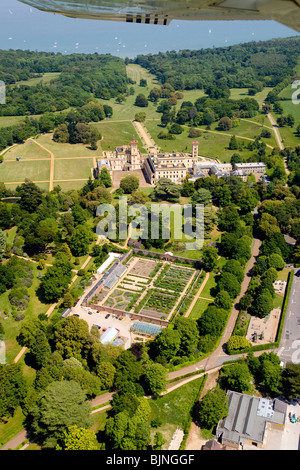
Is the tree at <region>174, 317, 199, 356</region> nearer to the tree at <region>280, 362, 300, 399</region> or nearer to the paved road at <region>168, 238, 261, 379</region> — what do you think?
the paved road at <region>168, 238, 261, 379</region>

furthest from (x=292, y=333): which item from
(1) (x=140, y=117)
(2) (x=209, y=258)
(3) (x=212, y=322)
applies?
(1) (x=140, y=117)

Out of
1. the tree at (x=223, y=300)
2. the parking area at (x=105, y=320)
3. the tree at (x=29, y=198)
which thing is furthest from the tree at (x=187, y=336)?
the tree at (x=29, y=198)

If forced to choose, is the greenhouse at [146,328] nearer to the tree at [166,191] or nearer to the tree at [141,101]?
the tree at [166,191]

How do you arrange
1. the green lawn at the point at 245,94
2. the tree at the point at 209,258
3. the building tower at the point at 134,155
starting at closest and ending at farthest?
the tree at the point at 209,258
the building tower at the point at 134,155
the green lawn at the point at 245,94

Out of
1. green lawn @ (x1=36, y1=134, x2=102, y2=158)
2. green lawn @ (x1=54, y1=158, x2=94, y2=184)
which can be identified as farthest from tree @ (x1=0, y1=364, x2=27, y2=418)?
green lawn @ (x1=36, y1=134, x2=102, y2=158)

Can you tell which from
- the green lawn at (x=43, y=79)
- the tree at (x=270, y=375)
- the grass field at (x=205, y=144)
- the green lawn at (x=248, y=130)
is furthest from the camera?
the green lawn at (x=43, y=79)

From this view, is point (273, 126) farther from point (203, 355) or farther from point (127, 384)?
point (127, 384)
